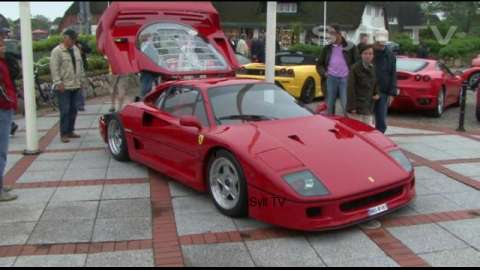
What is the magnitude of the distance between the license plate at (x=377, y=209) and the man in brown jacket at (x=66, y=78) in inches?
216

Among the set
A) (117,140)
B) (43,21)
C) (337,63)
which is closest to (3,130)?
(117,140)

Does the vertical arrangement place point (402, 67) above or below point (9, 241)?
above

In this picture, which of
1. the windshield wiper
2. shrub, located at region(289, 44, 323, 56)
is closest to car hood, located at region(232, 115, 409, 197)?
the windshield wiper

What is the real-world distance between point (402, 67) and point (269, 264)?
28.6ft

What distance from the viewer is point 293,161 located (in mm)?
4574

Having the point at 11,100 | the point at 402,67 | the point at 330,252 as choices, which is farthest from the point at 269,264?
the point at 402,67

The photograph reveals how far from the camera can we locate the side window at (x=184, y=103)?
571cm

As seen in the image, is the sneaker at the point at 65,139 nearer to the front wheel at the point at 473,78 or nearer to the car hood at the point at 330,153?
the car hood at the point at 330,153

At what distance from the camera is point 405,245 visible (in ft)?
13.9

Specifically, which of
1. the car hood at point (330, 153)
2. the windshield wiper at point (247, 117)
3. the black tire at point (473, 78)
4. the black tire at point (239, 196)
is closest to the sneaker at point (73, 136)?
the windshield wiper at point (247, 117)

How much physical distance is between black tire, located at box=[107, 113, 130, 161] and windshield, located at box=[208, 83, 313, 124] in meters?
1.83

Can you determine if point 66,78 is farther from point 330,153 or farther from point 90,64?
point 90,64

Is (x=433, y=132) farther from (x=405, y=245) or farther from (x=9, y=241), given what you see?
(x=9, y=241)

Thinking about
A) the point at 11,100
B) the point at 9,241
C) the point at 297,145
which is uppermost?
the point at 11,100
